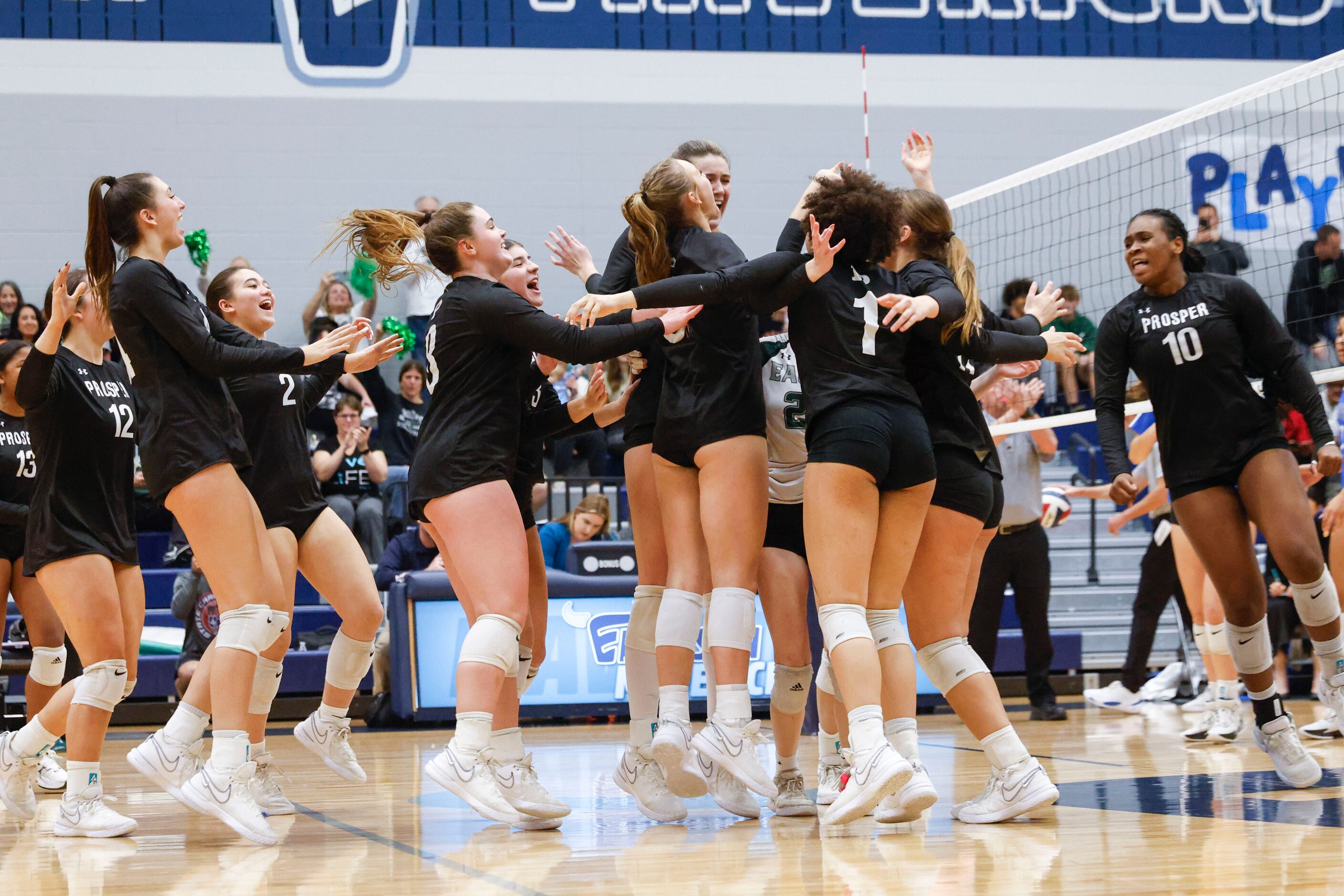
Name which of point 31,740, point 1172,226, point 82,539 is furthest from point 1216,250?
point 31,740

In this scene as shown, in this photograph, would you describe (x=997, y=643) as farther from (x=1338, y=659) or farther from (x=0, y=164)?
(x=0, y=164)

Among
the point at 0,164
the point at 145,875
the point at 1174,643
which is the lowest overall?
the point at 1174,643

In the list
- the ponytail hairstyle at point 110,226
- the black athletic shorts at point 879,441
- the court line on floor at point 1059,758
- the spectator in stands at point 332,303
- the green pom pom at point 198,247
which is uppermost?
the green pom pom at point 198,247

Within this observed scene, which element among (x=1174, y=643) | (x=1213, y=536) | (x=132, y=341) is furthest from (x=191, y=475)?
(x=1174, y=643)

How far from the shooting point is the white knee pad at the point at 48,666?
5.15m

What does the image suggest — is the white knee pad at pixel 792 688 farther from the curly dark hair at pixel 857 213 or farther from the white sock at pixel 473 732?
the curly dark hair at pixel 857 213

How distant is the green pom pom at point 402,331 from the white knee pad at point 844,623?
7174 mm

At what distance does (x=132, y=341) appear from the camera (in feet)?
12.7

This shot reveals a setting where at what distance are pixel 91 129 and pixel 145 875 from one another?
32.4 ft

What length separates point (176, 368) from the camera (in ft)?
12.7

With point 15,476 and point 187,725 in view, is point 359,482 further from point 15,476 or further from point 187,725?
point 187,725

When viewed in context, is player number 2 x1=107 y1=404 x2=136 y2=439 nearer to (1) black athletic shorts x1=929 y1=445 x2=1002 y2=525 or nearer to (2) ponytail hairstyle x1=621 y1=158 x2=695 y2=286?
(2) ponytail hairstyle x1=621 y1=158 x2=695 y2=286

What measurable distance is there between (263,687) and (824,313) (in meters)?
2.27

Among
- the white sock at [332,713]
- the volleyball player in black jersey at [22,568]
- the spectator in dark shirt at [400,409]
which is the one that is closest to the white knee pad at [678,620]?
the white sock at [332,713]
